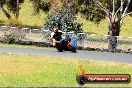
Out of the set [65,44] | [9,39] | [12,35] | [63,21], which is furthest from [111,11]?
[65,44]

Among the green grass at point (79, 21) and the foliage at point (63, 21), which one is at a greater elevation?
the foliage at point (63, 21)

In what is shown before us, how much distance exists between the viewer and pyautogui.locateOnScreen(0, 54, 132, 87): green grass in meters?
16.5

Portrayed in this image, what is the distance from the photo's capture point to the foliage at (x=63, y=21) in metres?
35.2

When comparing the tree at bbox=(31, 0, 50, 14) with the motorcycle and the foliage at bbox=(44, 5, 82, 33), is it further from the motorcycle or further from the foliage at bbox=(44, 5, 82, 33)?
the motorcycle

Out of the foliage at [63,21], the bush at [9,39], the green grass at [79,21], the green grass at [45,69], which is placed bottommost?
the green grass at [79,21]

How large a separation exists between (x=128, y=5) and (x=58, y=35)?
35.8 ft

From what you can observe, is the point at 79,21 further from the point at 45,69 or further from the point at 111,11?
the point at 45,69

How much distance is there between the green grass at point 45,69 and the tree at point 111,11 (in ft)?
30.0

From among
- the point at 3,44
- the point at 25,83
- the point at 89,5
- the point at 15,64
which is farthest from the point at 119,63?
the point at 89,5

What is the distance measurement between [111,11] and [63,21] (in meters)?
7.30

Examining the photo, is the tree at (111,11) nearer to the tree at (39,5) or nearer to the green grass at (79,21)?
the tree at (39,5)

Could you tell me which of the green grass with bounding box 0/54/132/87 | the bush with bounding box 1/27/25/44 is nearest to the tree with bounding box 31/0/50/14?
the bush with bounding box 1/27/25/44

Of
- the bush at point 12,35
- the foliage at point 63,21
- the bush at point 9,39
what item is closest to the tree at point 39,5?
the foliage at point 63,21

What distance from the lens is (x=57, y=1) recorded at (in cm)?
3688
